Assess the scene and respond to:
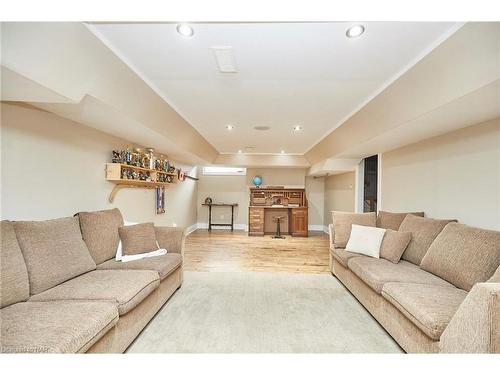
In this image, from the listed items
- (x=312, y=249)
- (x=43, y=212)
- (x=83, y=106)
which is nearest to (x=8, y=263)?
(x=43, y=212)

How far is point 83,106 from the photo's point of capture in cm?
212

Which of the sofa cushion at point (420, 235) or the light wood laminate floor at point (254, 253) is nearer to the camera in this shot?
the sofa cushion at point (420, 235)

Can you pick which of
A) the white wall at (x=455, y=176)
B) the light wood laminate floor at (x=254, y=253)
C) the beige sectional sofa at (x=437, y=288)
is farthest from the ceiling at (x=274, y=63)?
the light wood laminate floor at (x=254, y=253)

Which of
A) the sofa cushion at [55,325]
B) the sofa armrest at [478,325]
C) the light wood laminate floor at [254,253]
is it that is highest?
the sofa armrest at [478,325]

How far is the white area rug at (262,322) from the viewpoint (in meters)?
1.94

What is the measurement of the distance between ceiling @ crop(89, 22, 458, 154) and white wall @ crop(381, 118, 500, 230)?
102 centimetres

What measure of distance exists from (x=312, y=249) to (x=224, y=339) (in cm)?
386

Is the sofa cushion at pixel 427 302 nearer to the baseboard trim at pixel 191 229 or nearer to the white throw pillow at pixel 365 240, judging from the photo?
the white throw pillow at pixel 365 240

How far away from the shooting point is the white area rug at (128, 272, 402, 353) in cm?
194

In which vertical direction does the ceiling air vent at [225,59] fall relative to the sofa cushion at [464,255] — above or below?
above

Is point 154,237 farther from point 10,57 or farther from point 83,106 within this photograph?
point 10,57

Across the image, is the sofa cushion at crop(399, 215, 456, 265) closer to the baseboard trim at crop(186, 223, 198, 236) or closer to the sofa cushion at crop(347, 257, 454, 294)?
the sofa cushion at crop(347, 257, 454, 294)

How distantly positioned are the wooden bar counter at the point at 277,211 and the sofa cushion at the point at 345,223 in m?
3.70

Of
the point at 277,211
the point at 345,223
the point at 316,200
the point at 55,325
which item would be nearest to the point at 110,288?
the point at 55,325
